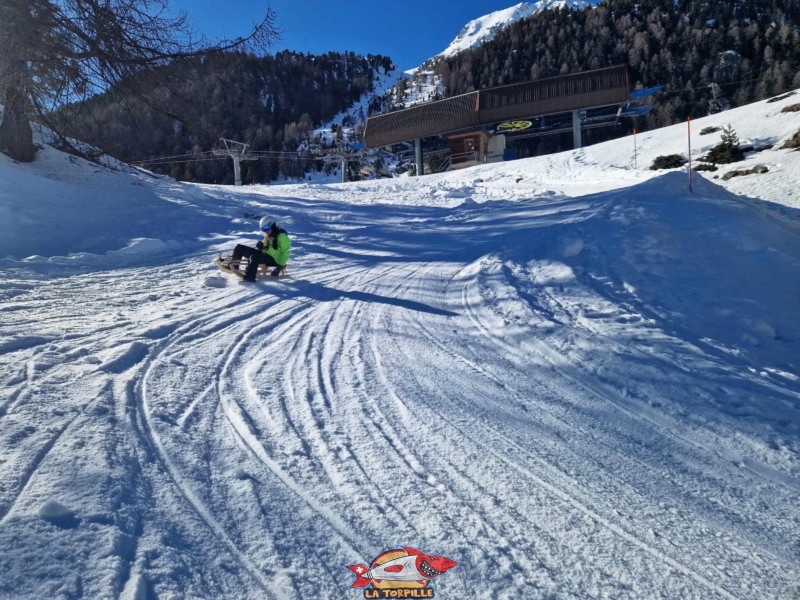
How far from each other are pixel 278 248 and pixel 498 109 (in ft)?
130

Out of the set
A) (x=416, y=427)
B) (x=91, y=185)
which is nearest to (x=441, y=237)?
(x=416, y=427)

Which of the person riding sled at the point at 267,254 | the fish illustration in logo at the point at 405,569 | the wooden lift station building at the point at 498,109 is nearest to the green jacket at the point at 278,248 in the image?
the person riding sled at the point at 267,254

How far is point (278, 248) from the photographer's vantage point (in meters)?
8.56

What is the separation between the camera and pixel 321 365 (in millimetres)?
4664

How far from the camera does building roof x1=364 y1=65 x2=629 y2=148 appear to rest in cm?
4062

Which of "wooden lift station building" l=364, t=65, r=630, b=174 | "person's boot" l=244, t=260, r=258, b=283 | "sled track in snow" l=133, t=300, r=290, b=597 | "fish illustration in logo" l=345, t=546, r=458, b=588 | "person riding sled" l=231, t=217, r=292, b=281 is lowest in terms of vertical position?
"fish illustration in logo" l=345, t=546, r=458, b=588

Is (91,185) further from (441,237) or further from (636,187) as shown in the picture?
(636,187)

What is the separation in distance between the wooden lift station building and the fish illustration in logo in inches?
1572

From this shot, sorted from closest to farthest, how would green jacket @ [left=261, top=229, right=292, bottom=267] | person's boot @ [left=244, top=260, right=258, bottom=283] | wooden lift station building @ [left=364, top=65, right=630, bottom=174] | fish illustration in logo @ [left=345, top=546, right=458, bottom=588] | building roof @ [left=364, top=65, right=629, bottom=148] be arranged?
fish illustration in logo @ [left=345, top=546, right=458, bottom=588] < person's boot @ [left=244, top=260, right=258, bottom=283] < green jacket @ [left=261, top=229, right=292, bottom=267] < building roof @ [left=364, top=65, right=629, bottom=148] < wooden lift station building @ [left=364, top=65, right=630, bottom=174]

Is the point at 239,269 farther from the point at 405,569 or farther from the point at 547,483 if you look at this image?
the point at 405,569

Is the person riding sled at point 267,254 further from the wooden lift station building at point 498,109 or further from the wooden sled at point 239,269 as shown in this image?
the wooden lift station building at point 498,109

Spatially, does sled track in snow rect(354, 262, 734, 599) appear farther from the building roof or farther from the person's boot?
the building roof

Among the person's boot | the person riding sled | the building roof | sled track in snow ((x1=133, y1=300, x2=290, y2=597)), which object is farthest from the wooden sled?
the building roof

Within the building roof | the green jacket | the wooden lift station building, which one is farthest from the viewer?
the wooden lift station building
